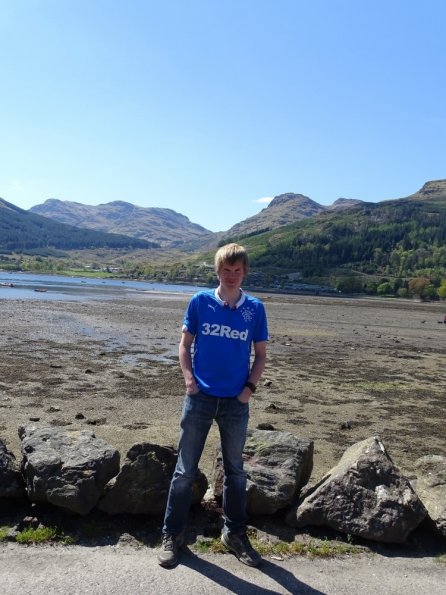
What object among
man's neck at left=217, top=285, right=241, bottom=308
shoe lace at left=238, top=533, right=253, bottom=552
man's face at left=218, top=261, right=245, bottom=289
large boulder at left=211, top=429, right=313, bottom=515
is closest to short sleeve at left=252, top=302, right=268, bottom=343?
man's neck at left=217, top=285, right=241, bottom=308

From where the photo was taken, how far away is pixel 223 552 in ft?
20.7

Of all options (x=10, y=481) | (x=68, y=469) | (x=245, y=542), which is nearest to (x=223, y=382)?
(x=245, y=542)

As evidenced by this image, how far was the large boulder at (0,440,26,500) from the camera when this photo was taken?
7.09 m

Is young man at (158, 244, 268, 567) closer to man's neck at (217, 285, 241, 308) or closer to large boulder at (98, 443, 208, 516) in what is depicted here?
man's neck at (217, 285, 241, 308)

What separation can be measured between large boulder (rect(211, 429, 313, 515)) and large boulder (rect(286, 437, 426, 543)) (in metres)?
0.29

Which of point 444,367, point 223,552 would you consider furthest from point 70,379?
point 444,367

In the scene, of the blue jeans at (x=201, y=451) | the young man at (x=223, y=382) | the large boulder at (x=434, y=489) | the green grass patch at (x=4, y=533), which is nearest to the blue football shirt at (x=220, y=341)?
the young man at (x=223, y=382)

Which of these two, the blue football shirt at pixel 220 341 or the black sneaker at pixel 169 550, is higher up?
the blue football shirt at pixel 220 341

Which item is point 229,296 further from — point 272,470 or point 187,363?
point 272,470

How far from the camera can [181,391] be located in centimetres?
1816

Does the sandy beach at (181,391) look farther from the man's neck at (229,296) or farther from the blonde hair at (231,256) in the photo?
the blonde hair at (231,256)

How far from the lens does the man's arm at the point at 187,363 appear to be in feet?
20.3

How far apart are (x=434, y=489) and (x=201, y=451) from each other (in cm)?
365

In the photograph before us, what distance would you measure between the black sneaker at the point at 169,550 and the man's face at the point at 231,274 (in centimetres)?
316
